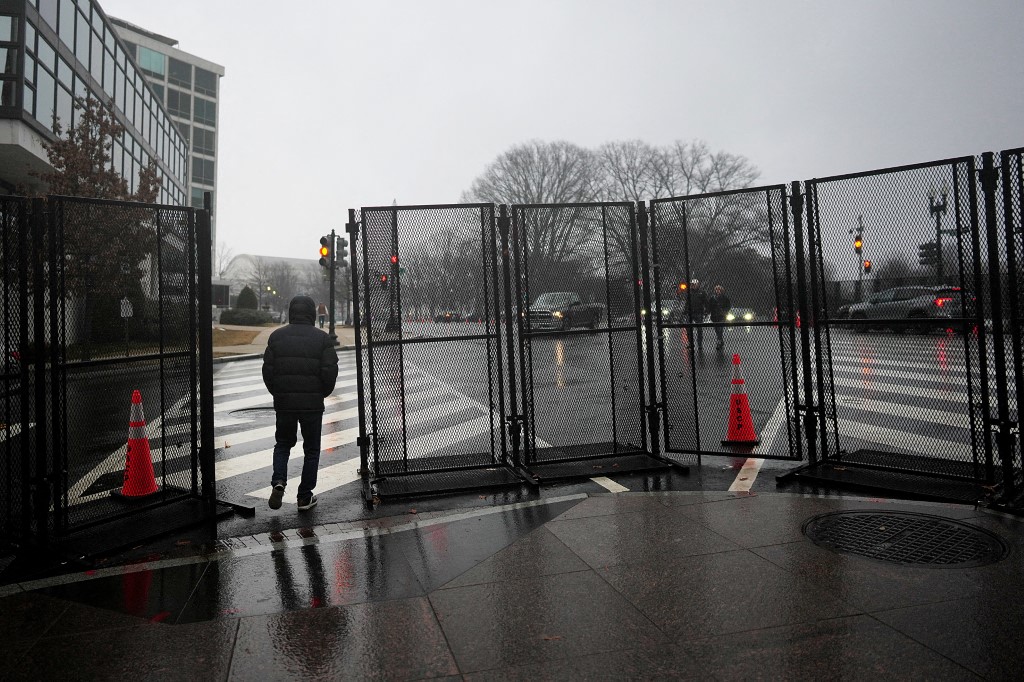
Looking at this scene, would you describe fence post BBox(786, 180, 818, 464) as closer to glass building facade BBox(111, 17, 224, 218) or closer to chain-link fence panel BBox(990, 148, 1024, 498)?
chain-link fence panel BBox(990, 148, 1024, 498)

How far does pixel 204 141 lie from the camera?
7131 cm

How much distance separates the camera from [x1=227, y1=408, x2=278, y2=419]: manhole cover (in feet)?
38.8

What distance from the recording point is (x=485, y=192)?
192 ft

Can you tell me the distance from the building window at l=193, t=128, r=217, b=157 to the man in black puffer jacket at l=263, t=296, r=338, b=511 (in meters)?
73.4

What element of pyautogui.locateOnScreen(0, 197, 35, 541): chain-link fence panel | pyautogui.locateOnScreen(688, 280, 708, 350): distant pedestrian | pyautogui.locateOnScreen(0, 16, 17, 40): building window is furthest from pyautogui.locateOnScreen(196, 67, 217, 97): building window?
pyautogui.locateOnScreen(688, 280, 708, 350): distant pedestrian

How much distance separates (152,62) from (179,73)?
126 inches

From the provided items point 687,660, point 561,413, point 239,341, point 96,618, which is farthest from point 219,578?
point 239,341

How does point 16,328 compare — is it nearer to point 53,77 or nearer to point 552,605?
point 552,605

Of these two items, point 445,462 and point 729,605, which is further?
point 445,462

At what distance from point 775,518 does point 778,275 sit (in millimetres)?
2856

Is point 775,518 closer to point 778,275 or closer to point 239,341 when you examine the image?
point 778,275

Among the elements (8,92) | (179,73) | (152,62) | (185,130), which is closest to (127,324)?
(8,92)

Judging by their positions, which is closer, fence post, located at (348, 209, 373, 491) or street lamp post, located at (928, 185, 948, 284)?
street lamp post, located at (928, 185, 948, 284)

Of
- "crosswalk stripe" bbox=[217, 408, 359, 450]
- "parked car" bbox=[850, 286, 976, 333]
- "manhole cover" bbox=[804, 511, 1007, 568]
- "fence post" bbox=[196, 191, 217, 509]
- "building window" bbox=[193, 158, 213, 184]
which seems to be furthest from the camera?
"building window" bbox=[193, 158, 213, 184]
